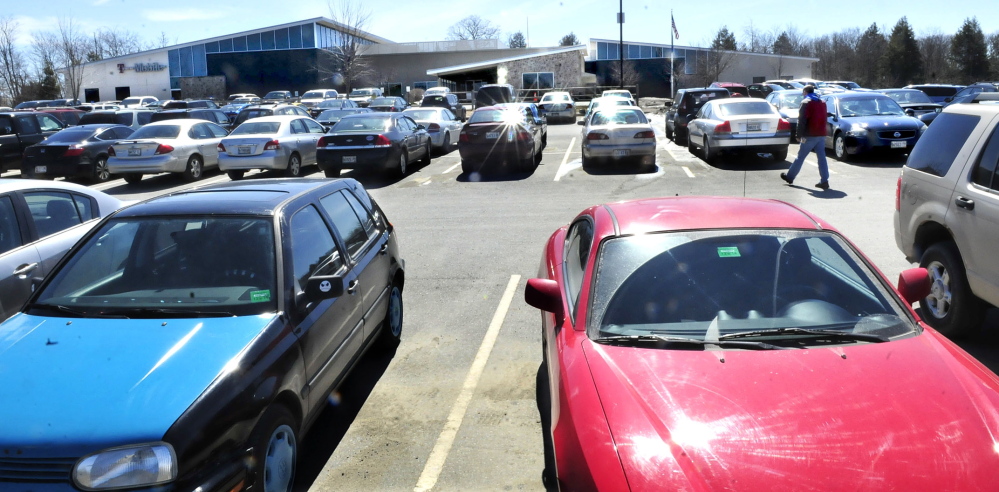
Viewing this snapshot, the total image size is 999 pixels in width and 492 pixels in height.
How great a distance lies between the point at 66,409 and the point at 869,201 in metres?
12.1

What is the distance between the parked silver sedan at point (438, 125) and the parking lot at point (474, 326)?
19.9 feet

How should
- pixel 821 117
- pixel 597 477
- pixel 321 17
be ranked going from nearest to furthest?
pixel 597 477 → pixel 821 117 → pixel 321 17

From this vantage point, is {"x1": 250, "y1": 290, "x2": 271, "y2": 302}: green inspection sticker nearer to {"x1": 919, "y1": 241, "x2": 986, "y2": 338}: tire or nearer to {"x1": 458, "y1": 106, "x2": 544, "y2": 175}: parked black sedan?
{"x1": 919, "y1": 241, "x2": 986, "y2": 338}: tire

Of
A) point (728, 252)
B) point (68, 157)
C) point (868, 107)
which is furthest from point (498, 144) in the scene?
point (728, 252)

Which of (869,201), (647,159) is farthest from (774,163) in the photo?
(869,201)

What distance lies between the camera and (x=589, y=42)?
69.0 meters

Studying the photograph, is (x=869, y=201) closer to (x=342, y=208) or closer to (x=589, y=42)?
(x=342, y=208)

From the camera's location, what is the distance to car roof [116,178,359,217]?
471 cm

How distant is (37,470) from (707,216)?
11.1ft

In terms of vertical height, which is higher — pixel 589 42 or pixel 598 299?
pixel 589 42

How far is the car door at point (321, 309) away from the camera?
4281 mm

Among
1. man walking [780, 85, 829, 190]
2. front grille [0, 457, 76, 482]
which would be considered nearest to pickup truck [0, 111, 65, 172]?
man walking [780, 85, 829, 190]

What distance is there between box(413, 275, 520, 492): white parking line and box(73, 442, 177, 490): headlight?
1.39 metres

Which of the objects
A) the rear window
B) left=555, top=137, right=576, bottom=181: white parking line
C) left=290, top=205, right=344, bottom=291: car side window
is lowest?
left=555, top=137, right=576, bottom=181: white parking line
